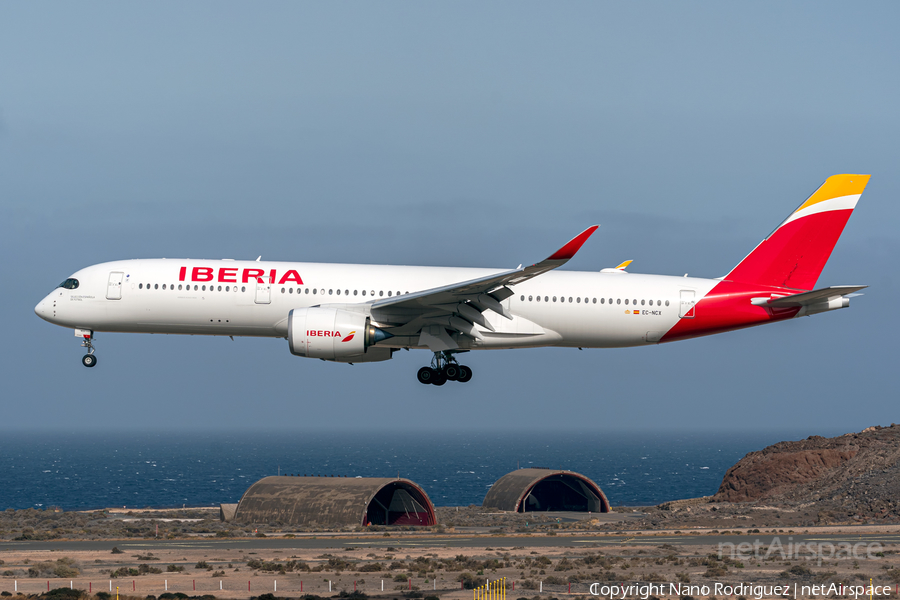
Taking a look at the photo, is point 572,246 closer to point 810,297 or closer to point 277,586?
point 810,297

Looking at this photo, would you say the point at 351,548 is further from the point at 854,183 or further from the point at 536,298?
the point at 854,183

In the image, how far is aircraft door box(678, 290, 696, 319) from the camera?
130 ft

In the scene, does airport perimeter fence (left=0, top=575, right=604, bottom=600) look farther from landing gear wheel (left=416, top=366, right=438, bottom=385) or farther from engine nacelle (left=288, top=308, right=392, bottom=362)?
engine nacelle (left=288, top=308, right=392, bottom=362)

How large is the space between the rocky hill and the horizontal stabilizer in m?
42.5

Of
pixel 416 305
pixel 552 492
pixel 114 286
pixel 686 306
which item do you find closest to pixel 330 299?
pixel 416 305

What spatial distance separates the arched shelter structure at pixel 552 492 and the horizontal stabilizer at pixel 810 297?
5662 cm

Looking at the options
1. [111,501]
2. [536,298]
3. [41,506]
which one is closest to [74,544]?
[536,298]

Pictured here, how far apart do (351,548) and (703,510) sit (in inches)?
1535

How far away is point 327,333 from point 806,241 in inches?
852

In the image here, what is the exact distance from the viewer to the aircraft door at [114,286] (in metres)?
39.7

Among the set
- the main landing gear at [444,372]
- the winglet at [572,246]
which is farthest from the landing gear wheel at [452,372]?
the winglet at [572,246]

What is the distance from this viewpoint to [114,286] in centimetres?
3978

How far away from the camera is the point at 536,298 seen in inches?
1532

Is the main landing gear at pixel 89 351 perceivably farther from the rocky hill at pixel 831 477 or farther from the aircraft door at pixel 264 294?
the rocky hill at pixel 831 477
